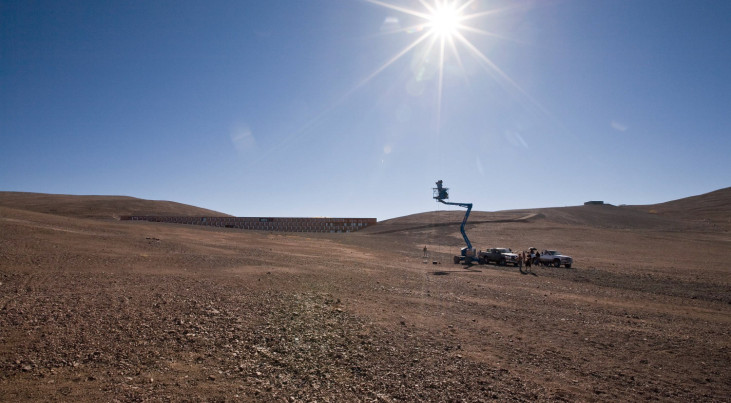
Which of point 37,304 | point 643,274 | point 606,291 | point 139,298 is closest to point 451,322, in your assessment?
point 139,298

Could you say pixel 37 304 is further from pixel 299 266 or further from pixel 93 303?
pixel 299 266

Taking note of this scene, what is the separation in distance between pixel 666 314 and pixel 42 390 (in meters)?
16.1

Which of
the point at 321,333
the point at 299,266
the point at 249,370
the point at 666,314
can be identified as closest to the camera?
the point at 249,370

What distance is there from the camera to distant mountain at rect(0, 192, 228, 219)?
7688 cm

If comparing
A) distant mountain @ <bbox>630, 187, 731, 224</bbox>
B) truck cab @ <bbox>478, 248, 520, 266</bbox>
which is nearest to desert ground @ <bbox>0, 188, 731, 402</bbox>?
truck cab @ <bbox>478, 248, 520, 266</bbox>

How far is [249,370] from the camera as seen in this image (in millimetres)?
6289

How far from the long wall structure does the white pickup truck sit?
56.4 metres

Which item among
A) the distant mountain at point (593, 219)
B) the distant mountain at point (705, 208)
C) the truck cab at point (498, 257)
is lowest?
the truck cab at point (498, 257)

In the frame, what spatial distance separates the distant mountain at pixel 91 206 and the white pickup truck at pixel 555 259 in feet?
262

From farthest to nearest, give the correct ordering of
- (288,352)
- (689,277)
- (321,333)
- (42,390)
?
(689,277) < (321,333) < (288,352) < (42,390)

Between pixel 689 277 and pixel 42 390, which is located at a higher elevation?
pixel 689 277

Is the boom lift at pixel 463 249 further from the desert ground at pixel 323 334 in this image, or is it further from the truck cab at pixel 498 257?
the desert ground at pixel 323 334

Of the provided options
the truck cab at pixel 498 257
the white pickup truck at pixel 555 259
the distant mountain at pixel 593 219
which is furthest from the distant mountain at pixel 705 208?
the truck cab at pixel 498 257

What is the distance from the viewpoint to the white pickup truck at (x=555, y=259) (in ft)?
92.8
